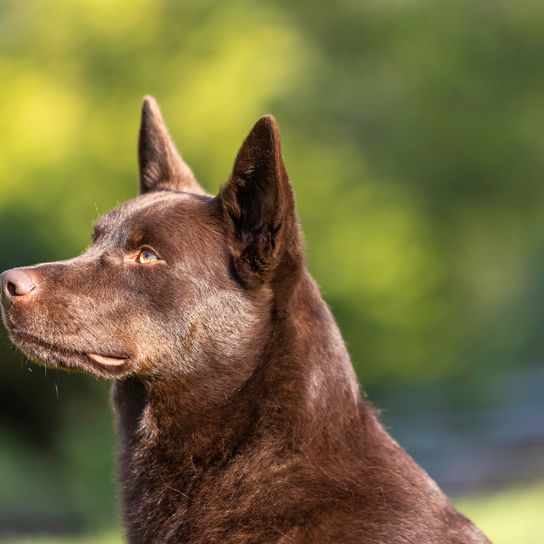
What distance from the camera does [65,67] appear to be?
20.7 m

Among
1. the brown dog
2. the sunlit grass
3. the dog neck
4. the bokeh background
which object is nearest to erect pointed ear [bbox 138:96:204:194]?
the brown dog

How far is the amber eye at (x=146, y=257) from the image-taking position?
4.71m

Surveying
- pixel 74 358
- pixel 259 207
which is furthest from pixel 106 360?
pixel 259 207

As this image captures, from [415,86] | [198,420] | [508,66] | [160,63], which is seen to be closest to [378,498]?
[198,420]

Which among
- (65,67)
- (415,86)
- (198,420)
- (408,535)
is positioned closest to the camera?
(408,535)

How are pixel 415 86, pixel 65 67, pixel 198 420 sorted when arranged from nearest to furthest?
pixel 198 420, pixel 65 67, pixel 415 86

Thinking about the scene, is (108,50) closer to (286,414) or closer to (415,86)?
(415,86)

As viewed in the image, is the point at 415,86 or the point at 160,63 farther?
the point at 415,86

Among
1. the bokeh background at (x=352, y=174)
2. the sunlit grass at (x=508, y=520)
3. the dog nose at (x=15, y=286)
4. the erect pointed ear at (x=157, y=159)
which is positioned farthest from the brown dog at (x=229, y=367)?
the bokeh background at (x=352, y=174)

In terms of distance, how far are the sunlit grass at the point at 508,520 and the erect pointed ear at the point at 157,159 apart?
8.85 ft

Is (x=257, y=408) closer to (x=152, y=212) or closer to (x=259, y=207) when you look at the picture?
(x=259, y=207)

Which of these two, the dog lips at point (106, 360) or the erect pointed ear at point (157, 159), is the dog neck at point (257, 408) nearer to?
the dog lips at point (106, 360)

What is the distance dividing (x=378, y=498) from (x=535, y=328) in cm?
2138

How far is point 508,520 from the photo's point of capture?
9.86 metres
